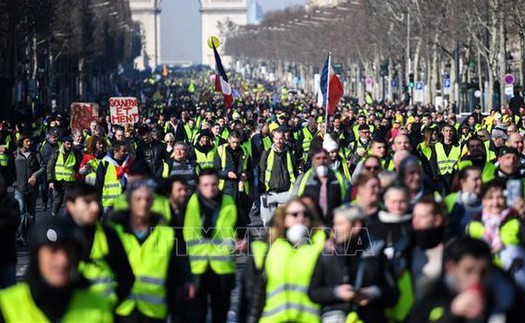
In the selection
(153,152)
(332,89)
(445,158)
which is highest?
(332,89)

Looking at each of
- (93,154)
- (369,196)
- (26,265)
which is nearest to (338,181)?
(369,196)

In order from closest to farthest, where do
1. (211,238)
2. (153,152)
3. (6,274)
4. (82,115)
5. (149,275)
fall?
(149,275) < (211,238) < (6,274) < (153,152) < (82,115)

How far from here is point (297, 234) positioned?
9.70 metres

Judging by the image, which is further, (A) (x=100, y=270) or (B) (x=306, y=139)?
(B) (x=306, y=139)

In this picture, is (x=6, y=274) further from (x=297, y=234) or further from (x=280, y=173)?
(x=280, y=173)

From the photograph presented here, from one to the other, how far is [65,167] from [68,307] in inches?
572

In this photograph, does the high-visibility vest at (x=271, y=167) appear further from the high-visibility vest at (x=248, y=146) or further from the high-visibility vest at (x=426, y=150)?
the high-visibility vest at (x=248, y=146)

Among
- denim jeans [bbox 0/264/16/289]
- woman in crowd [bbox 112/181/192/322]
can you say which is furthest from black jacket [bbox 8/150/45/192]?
woman in crowd [bbox 112/181/192/322]

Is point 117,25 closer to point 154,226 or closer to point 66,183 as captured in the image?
point 66,183

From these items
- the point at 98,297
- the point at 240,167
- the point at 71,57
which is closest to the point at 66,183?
the point at 240,167

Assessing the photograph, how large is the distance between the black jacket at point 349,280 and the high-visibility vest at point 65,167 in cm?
1291

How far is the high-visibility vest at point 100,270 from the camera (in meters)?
9.95

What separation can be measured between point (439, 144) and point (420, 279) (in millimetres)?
10949

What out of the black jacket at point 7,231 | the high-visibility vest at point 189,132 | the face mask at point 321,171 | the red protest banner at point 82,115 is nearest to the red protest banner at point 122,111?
the high-visibility vest at point 189,132
